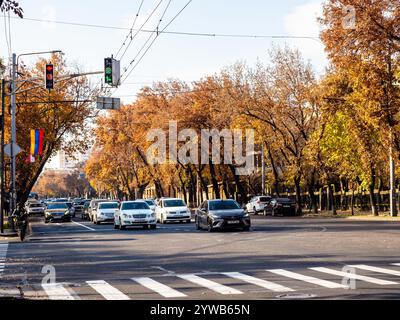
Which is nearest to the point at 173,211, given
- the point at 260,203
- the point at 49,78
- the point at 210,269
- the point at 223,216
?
the point at 223,216

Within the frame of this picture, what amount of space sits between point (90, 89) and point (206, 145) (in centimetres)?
1525

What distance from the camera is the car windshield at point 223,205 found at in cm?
3522

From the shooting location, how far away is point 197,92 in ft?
241

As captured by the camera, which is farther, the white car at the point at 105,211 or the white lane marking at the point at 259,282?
the white car at the point at 105,211

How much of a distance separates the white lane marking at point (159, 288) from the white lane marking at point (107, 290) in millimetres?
658

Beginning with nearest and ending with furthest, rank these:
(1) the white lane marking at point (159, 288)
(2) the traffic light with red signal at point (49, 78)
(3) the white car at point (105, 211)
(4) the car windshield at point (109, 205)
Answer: (1) the white lane marking at point (159, 288) < (2) the traffic light with red signal at point (49, 78) < (3) the white car at point (105, 211) < (4) the car windshield at point (109, 205)

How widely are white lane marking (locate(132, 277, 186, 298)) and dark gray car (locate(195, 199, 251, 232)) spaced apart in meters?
18.8

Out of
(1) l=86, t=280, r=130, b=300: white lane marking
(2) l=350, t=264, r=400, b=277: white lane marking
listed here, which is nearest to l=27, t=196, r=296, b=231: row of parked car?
(2) l=350, t=264, r=400, b=277: white lane marking

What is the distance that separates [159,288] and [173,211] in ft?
111

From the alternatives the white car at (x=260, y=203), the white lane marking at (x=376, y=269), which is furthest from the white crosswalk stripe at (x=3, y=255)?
the white car at (x=260, y=203)

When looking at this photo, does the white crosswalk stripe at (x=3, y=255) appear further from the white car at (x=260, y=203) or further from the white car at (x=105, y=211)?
the white car at (x=260, y=203)

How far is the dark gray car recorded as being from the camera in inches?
1329

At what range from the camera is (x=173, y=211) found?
47.1 m
